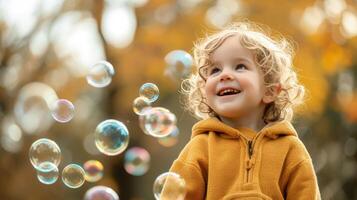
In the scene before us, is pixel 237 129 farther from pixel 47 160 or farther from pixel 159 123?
pixel 47 160

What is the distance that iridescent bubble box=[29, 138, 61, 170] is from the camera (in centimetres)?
434

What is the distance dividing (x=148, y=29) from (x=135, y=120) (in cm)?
219

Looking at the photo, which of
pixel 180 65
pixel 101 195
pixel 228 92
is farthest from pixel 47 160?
pixel 228 92

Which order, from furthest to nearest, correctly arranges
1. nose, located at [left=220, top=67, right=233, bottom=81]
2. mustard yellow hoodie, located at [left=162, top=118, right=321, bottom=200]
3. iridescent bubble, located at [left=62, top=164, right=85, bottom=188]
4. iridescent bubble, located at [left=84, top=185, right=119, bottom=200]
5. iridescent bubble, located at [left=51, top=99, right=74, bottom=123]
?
iridescent bubble, located at [left=51, top=99, right=74, bottom=123] → iridescent bubble, located at [left=62, top=164, right=85, bottom=188] → iridescent bubble, located at [left=84, top=185, right=119, bottom=200] → nose, located at [left=220, top=67, right=233, bottom=81] → mustard yellow hoodie, located at [left=162, top=118, right=321, bottom=200]

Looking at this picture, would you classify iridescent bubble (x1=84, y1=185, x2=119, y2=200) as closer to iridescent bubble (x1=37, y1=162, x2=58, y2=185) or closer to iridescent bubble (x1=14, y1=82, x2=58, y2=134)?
iridescent bubble (x1=37, y1=162, x2=58, y2=185)

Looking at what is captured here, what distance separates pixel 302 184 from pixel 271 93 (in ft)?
1.67

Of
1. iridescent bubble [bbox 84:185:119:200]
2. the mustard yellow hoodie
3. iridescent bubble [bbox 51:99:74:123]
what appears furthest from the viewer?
iridescent bubble [bbox 51:99:74:123]

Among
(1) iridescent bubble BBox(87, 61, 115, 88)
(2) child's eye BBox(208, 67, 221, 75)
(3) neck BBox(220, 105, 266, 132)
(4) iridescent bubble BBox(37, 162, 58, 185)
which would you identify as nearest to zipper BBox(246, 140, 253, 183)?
(3) neck BBox(220, 105, 266, 132)

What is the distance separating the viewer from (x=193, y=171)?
3145 millimetres

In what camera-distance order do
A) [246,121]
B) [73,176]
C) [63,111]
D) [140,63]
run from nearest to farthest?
[246,121] < [73,176] < [63,111] < [140,63]

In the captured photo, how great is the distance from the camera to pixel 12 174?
1250 cm

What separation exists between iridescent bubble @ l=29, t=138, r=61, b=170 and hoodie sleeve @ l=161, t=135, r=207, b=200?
131 cm

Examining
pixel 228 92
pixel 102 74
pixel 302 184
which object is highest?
pixel 102 74

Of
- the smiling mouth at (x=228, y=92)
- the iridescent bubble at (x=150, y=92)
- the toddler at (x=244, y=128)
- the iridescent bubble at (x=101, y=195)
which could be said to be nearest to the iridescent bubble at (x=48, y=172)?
the iridescent bubble at (x=101, y=195)
